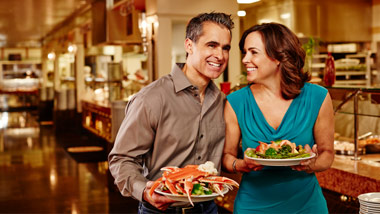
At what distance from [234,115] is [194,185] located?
557 millimetres

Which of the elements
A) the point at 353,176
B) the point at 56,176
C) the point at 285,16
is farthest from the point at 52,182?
the point at 285,16

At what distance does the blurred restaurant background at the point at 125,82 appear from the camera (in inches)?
155

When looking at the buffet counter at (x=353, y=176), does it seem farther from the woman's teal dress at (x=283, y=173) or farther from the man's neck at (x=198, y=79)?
the man's neck at (x=198, y=79)

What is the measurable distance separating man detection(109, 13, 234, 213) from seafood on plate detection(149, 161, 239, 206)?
149 mm

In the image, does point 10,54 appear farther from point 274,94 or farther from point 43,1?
point 274,94

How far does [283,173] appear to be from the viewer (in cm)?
215

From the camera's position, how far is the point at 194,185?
67.4 inches

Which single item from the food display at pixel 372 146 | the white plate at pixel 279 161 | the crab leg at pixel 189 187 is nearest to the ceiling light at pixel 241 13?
the food display at pixel 372 146

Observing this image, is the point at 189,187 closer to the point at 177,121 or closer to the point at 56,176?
the point at 177,121

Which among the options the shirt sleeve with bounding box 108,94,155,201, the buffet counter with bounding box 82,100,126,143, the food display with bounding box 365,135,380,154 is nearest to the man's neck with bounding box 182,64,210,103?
the shirt sleeve with bounding box 108,94,155,201

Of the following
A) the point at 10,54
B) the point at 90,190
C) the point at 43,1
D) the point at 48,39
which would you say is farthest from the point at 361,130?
the point at 10,54

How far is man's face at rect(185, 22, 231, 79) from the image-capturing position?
196 centimetres

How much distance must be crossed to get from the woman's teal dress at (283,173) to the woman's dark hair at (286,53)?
52 mm

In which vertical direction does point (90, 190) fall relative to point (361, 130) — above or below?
below
